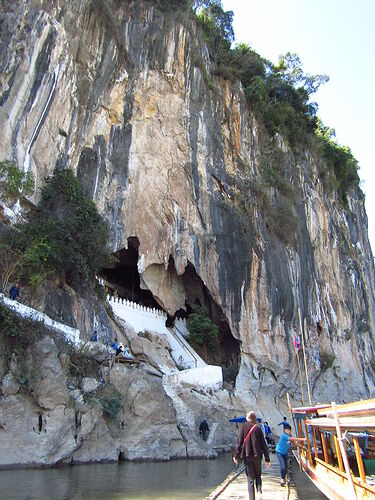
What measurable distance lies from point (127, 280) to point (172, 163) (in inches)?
344

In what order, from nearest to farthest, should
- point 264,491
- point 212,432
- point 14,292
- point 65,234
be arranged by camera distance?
1. point 264,491
2. point 14,292
3. point 212,432
4. point 65,234

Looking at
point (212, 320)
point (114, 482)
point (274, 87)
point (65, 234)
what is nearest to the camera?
point (114, 482)

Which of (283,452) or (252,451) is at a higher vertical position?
(283,452)

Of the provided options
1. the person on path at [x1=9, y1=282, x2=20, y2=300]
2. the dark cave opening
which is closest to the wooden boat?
the person on path at [x1=9, y1=282, x2=20, y2=300]

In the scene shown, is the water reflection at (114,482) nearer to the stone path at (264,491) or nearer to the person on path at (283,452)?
the stone path at (264,491)

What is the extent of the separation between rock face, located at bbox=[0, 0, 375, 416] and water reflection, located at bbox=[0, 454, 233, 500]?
347 centimetres

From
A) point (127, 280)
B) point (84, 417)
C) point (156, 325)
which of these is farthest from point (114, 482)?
point (127, 280)

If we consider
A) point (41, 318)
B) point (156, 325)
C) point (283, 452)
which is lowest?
point (283, 452)

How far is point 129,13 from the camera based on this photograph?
23.7 m

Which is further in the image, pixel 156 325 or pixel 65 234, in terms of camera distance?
pixel 156 325

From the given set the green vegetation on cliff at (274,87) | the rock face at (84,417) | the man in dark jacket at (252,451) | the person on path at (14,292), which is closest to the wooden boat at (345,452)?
the man in dark jacket at (252,451)

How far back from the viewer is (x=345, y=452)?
15.4ft

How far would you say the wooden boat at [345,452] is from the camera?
4578mm

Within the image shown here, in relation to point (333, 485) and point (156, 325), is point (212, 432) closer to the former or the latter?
point (156, 325)
